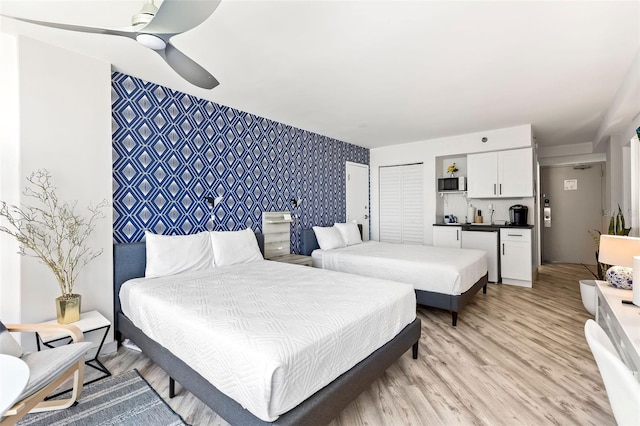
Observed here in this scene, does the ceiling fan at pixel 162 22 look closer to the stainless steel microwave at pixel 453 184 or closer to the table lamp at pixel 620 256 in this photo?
the table lamp at pixel 620 256

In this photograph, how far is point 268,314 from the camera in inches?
70.0

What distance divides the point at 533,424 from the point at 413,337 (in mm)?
834

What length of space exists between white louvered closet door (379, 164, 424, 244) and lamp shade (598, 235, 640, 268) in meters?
3.39

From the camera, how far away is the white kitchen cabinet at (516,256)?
15.5 feet

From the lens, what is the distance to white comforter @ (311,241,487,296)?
325 centimetres

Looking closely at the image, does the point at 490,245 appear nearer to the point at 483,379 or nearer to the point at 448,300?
the point at 448,300

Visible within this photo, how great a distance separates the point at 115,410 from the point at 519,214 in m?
5.76

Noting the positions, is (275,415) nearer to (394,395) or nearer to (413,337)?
(394,395)

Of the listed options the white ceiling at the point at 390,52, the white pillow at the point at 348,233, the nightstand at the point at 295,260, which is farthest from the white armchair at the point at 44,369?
the white pillow at the point at 348,233

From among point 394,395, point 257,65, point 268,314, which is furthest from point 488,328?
point 257,65

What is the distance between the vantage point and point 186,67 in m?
1.85

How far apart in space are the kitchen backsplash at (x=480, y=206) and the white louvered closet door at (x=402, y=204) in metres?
0.46

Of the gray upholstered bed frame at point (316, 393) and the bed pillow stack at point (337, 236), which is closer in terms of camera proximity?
the gray upholstered bed frame at point (316, 393)

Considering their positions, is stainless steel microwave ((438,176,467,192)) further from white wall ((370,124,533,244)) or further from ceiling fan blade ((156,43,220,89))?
ceiling fan blade ((156,43,220,89))
